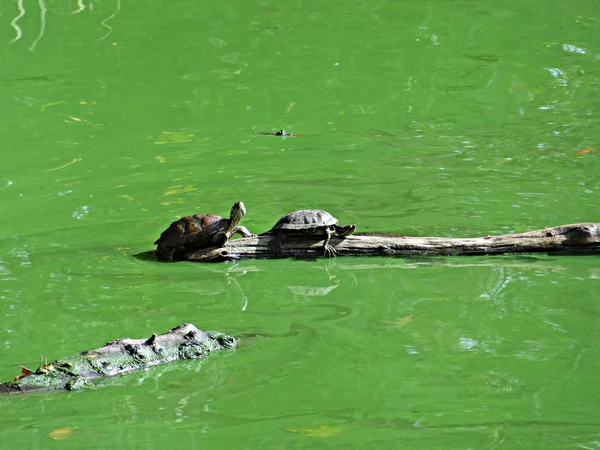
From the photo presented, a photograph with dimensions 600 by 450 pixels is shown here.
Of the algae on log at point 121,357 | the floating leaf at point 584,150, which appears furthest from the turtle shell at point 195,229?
the floating leaf at point 584,150

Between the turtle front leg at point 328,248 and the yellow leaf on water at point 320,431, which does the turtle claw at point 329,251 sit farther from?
the yellow leaf on water at point 320,431

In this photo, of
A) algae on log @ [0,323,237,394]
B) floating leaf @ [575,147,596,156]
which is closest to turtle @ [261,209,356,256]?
algae on log @ [0,323,237,394]

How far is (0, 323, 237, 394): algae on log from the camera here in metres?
3.80

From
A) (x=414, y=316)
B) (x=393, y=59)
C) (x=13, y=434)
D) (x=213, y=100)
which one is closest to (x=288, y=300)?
(x=414, y=316)

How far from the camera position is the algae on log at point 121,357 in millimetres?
3797

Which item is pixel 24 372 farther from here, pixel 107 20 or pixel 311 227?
pixel 107 20

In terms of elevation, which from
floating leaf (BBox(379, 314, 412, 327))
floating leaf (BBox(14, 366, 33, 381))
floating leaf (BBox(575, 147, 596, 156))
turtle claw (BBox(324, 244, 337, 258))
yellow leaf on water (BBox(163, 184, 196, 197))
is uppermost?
floating leaf (BBox(575, 147, 596, 156))

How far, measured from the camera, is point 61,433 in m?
3.47

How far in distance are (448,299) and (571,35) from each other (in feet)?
23.1

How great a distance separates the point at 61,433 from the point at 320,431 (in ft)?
3.00

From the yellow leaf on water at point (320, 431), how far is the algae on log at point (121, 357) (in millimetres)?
776

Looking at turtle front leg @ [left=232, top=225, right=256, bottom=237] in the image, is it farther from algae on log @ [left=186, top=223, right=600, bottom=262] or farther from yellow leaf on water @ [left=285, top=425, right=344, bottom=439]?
yellow leaf on water @ [left=285, top=425, right=344, bottom=439]

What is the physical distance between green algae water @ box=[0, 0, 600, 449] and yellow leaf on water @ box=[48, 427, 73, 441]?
0.02m

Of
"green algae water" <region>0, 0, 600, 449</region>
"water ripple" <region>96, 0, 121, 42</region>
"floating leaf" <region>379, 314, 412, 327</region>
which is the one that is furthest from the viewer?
"water ripple" <region>96, 0, 121, 42</region>
